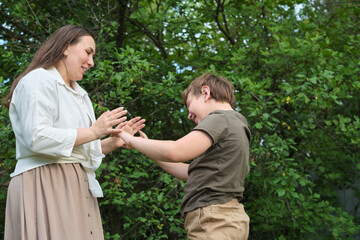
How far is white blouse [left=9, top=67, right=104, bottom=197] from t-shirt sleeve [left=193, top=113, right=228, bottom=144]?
609 mm

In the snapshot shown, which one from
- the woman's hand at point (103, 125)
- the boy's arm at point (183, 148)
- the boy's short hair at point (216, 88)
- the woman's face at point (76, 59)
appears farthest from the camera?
the woman's face at point (76, 59)

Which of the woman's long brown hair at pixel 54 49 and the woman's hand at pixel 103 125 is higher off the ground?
the woman's long brown hair at pixel 54 49

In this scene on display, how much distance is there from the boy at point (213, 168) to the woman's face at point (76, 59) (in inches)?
19.4

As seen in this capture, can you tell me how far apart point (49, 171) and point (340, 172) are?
14.1 feet

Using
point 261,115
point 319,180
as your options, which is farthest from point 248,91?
point 319,180

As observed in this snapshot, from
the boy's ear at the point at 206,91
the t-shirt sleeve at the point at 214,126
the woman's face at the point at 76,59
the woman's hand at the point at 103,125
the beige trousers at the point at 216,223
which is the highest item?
the woman's face at the point at 76,59

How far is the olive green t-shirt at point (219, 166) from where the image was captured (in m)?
2.26

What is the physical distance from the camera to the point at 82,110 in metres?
2.57

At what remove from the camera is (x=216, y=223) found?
2234mm

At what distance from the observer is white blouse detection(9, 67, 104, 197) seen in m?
2.25

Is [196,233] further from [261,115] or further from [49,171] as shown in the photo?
[261,115]

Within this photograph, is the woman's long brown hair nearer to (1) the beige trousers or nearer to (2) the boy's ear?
(2) the boy's ear

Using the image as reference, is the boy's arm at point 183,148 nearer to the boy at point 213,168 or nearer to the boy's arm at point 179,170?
the boy at point 213,168

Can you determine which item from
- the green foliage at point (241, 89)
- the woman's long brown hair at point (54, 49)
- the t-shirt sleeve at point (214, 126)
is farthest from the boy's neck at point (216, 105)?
the green foliage at point (241, 89)
